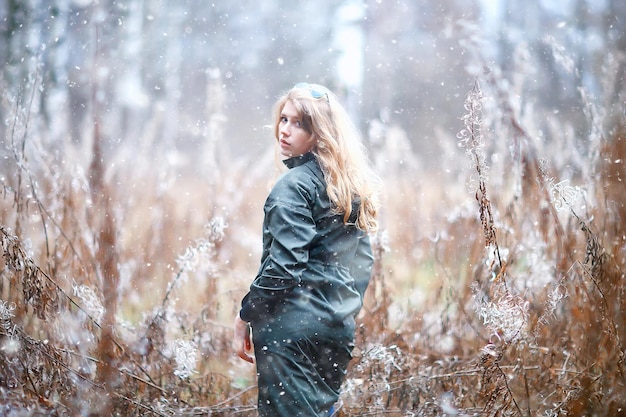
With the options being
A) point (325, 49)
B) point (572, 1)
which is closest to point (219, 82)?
point (325, 49)

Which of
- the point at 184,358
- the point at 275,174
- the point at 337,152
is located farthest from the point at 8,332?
the point at 337,152

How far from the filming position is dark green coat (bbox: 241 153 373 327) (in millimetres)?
1646

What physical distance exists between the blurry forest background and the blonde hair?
433mm

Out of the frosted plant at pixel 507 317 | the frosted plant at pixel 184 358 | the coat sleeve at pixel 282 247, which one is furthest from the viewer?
the frosted plant at pixel 184 358

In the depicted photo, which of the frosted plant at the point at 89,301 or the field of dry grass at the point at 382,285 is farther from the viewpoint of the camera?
the frosted plant at the point at 89,301

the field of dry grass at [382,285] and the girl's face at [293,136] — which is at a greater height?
the girl's face at [293,136]

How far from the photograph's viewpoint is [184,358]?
2.55 metres

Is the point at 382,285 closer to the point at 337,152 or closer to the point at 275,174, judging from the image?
the point at 275,174

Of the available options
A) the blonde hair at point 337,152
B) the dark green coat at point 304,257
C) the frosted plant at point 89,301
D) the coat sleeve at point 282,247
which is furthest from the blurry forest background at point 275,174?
the coat sleeve at point 282,247

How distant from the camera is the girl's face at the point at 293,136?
1894 millimetres

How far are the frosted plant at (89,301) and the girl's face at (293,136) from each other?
1150mm

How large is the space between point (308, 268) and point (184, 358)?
1036 millimetres

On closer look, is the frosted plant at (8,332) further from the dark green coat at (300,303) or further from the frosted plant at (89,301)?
the dark green coat at (300,303)

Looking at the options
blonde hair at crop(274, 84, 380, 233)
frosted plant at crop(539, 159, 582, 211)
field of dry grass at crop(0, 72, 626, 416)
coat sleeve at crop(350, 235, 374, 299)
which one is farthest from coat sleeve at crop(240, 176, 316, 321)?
frosted plant at crop(539, 159, 582, 211)
